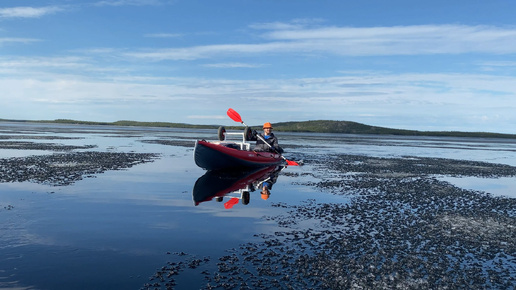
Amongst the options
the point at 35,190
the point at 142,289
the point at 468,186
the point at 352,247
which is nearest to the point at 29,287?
the point at 142,289

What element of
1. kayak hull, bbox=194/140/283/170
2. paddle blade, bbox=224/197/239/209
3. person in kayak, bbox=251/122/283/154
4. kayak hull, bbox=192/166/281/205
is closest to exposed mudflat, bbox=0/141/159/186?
kayak hull, bbox=194/140/283/170

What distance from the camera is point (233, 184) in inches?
928

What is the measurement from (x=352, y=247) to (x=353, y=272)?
2078mm

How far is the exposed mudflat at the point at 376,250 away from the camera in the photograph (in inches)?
368

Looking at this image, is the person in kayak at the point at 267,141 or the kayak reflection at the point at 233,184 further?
the person in kayak at the point at 267,141

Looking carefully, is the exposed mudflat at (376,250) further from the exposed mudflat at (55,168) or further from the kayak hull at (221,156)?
the exposed mudflat at (55,168)

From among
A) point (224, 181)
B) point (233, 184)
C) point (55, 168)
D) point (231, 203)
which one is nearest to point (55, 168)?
point (55, 168)

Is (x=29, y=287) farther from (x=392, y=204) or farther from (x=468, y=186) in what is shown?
(x=468, y=186)

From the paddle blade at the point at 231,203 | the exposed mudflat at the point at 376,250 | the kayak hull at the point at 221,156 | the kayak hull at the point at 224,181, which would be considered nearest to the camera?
the exposed mudflat at the point at 376,250

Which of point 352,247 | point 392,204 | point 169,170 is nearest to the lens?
point 352,247

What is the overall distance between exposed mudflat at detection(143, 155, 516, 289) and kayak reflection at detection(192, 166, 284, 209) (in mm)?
3410

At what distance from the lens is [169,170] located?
29328 mm

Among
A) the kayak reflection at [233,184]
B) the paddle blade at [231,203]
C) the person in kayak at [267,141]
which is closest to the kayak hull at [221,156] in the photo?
the kayak reflection at [233,184]

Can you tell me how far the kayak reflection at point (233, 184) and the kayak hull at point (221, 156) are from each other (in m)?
0.65
